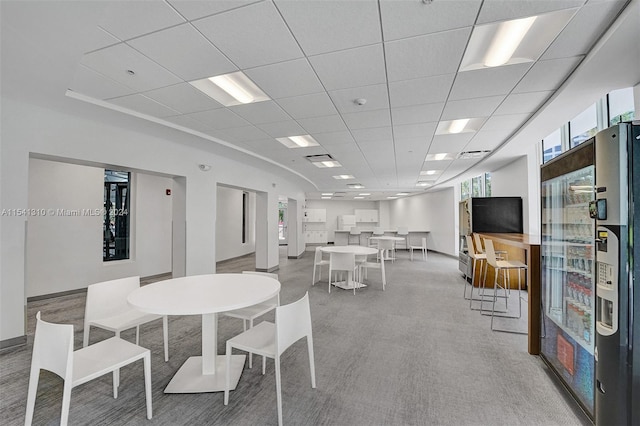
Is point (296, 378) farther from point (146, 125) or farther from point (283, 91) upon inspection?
point (146, 125)

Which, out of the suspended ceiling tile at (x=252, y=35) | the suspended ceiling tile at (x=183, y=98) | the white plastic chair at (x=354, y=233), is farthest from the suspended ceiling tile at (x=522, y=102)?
the white plastic chair at (x=354, y=233)

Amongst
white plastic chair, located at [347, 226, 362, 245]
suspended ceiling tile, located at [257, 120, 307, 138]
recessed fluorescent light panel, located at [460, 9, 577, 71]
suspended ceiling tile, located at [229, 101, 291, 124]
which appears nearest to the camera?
recessed fluorescent light panel, located at [460, 9, 577, 71]

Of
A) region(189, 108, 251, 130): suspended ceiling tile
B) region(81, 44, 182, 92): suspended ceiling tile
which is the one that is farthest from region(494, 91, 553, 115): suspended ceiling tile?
region(81, 44, 182, 92): suspended ceiling tile

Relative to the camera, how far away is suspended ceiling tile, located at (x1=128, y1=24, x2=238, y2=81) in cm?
199

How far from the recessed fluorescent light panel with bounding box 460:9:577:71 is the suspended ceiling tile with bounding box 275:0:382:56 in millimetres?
816

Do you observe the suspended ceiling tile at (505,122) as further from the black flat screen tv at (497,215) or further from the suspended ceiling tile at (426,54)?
the black flat screen tv at (497,215)

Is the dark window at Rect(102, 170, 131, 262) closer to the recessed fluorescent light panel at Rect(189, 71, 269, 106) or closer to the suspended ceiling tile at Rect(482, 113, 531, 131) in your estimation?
the recessed fluorescent light panel at Rect(189, 71, 269, 106)

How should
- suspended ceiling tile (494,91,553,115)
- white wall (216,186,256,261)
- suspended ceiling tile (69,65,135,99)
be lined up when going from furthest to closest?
white wall (216,186,256,261)
suspended ceiling tile (494,91,553,115)
suspended ceiling tile (69,65,135,99)

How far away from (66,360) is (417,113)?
13.0 ft

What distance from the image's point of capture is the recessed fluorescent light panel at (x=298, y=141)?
4641 mm

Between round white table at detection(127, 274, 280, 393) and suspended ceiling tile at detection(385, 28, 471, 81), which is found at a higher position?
suspended ceiling tile at detection(385, 28, 471, 81)

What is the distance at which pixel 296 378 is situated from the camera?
228 centimetres

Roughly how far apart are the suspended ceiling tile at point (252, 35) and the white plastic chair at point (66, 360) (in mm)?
2116

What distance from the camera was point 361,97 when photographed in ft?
9.82
